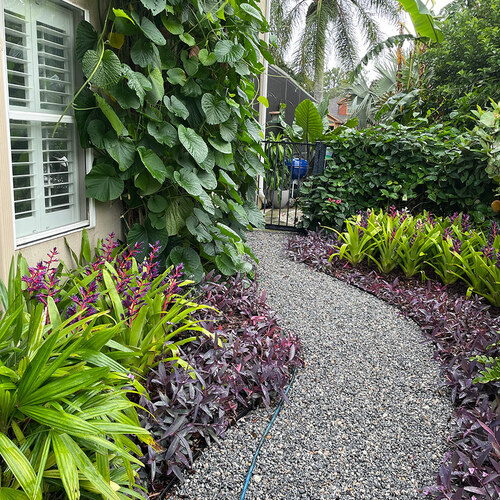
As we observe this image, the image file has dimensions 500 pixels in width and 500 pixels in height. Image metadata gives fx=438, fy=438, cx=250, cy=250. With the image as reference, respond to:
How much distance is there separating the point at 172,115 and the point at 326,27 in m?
13.6

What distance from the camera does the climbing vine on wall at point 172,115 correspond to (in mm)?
2422

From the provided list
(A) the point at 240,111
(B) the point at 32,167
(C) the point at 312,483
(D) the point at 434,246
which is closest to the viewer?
(C) the point at 312,483

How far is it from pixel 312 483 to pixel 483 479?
649 mm

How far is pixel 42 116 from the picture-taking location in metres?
2.27

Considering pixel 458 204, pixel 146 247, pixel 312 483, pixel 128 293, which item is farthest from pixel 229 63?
pixel 458 204

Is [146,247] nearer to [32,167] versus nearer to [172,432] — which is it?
[32,167]

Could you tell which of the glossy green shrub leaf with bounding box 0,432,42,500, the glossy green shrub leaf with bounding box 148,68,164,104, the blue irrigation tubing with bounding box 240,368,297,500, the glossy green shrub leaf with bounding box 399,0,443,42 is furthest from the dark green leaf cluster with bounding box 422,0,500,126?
the glossy green shrub leaf with bounding box 0,432,42,500

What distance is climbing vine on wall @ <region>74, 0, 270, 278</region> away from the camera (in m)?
2.42

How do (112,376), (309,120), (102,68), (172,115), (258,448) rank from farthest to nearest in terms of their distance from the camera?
1. (309,120)
2. (172,115)
3. (102,68)
4. (258,448)
5. (112,376)

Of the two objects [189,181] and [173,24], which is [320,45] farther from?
[189,181]

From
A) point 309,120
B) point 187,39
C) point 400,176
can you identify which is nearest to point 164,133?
point 187,39

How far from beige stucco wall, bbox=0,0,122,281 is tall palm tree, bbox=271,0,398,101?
1319 cm

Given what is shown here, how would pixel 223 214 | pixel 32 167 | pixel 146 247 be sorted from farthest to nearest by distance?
1. pixel 223 214
2. pixel 146 247
3. pixel 32 167

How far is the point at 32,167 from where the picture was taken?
2.27 m
